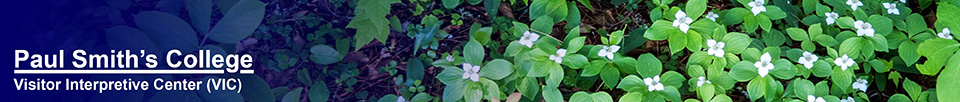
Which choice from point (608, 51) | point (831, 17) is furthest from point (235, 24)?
point (831, 17)

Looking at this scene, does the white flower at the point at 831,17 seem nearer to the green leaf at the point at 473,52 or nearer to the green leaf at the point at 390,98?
the green leaf at the point at 473,52

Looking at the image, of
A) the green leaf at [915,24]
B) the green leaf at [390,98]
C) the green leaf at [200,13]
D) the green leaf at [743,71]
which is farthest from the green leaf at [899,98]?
the green leaf at [200,13]

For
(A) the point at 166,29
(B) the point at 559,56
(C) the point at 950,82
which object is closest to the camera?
(A) the point at 166,29

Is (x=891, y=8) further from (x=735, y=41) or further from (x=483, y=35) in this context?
(x=483, y=35)

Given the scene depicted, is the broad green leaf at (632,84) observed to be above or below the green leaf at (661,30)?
below

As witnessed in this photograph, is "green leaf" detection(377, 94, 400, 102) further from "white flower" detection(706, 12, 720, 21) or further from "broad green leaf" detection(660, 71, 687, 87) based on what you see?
"white flower" detection(706, 12, 720, 21)

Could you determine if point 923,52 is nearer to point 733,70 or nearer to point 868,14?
point 868,14
